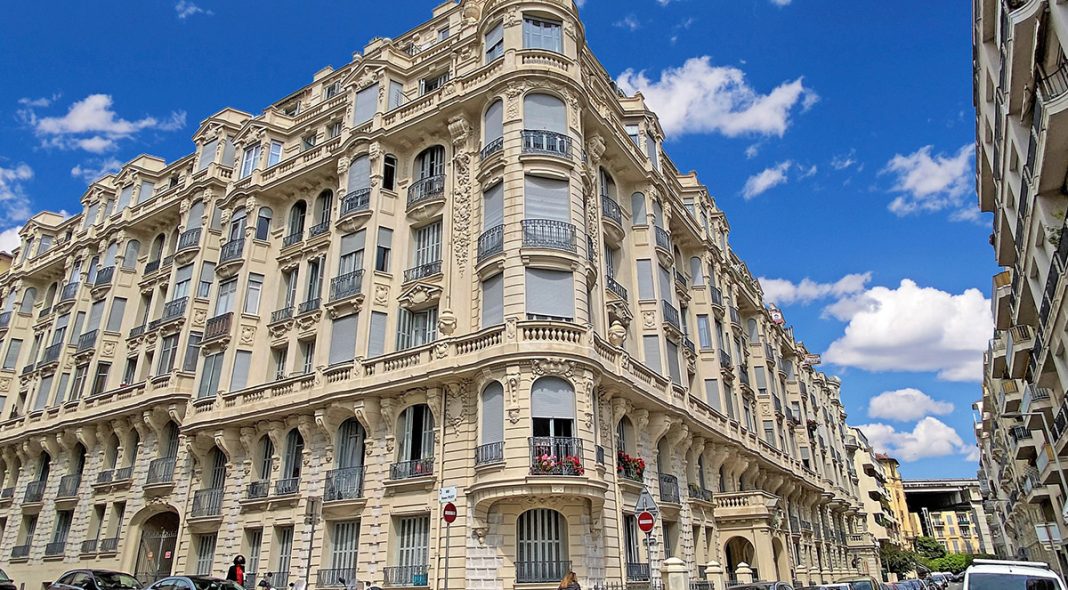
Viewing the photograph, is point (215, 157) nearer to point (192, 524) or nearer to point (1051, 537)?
point (192, 524)

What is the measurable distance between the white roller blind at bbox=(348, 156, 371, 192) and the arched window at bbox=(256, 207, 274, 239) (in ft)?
19.4

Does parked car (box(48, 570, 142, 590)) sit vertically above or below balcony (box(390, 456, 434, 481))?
below

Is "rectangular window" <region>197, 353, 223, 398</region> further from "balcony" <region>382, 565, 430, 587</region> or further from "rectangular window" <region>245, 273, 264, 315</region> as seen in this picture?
"balcony" <region>382, 565, 430, 587</region>

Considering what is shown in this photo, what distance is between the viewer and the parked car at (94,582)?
58.7 ft

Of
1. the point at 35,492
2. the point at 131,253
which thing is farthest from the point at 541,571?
the point at 131,253

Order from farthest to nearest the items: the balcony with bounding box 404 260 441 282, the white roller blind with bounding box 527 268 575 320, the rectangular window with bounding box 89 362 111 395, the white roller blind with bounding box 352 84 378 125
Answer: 1. the rectangular window with bounding box 89 362 111 395
2. the white roller blind with bounding box 352 84 378 125
3. the balcony with bounding box 404 260 441 282
4. the white roller blind with bounding box 527 268 575 320

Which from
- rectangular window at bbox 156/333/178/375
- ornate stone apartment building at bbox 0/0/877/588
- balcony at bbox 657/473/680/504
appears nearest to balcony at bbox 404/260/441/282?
ornate stone apartment building at bbox 0/0/877/588

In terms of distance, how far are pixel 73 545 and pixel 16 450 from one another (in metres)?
10.5

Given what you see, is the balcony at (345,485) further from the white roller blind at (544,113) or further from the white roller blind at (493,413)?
the white roller blind at (544,113)

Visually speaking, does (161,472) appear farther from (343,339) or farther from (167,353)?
(343,339)

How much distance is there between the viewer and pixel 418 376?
69.0 ft

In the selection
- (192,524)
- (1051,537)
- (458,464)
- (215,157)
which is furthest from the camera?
(215,157)

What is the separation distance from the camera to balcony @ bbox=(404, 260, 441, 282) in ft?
78.5

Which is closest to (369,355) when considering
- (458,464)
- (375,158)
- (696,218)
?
(458,464)
